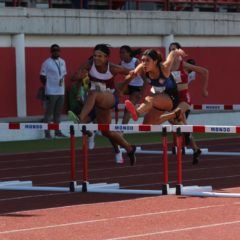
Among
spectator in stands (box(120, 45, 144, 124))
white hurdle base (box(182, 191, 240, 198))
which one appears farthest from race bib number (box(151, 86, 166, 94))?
spectator in stands (box(120, 45, 144, 124))

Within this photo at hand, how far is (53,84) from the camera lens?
26.2 meters

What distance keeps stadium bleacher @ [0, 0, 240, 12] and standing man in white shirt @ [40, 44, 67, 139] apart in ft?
6.81

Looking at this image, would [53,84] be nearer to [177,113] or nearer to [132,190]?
[177,113]

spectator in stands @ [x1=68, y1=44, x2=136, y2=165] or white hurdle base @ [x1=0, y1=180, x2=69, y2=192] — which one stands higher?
spectator in stands @ [x1=68, y1=44, x2=136, y2=165]

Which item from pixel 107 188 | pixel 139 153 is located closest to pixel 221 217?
pixel 107 188

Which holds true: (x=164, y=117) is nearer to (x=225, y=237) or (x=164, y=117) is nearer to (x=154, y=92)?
(x=154, y=92)

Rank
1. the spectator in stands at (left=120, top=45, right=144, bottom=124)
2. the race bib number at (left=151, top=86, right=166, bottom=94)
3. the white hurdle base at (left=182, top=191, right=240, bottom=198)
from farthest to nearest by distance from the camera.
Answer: the spectator in stands at (left=120, top=45, right=144, bottom=124), the race bib number at (left=151, top=86, right=166, bottom=94), the white hurdle base at (left=182, top=191, right=240, bottom=198)

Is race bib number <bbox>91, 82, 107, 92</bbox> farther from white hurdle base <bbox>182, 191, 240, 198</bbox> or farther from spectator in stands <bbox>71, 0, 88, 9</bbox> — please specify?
spectator in stands <bbox>71, 0, 88, 9</bbox>

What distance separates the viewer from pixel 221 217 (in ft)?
39.6

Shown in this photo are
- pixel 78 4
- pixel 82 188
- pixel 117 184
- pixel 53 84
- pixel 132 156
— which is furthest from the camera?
pixel 78 4

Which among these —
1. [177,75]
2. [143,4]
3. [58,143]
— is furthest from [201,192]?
[143,4]

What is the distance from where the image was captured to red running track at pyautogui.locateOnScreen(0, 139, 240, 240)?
11.1 meters

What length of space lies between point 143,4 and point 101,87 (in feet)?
45.0

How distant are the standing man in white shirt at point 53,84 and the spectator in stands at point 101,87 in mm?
7720
